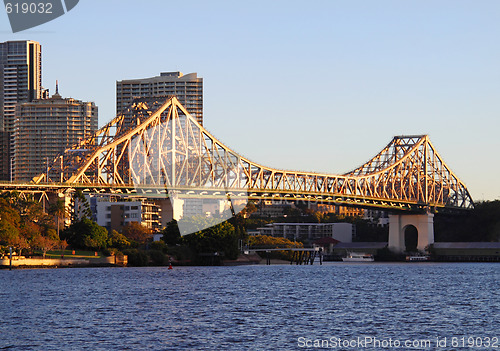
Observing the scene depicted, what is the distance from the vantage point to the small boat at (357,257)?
171m

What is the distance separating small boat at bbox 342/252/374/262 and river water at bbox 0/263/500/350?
303 feet

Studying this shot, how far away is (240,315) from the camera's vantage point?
49219 mm

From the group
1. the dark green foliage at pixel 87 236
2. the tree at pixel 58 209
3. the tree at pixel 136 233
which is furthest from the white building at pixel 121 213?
the dark green foliage at pixel 87 236

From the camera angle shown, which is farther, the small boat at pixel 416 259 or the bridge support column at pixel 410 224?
the bridge support column at pixel 410 224

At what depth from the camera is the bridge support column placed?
159500 mm

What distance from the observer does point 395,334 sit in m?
41.5

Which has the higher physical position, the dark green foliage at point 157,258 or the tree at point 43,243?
the tree at point 43,243

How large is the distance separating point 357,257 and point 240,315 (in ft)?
428

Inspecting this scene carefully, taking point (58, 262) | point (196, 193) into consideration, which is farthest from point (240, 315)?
point (196, 193)

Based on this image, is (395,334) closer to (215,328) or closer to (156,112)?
(215,328)

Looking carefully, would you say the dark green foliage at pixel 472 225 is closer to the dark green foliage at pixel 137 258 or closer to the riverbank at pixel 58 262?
the dark green foliage at pixel 137 258

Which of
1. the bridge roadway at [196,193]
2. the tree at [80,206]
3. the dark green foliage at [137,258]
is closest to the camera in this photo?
the dark green foliage at [137,258]

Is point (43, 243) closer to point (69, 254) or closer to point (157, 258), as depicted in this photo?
point (69, 254)

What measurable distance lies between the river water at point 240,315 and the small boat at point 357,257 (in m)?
92.5
